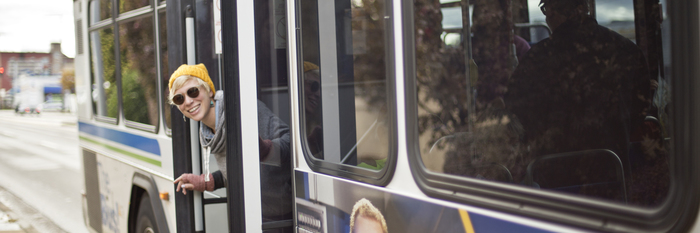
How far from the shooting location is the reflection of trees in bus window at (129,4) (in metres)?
3.87

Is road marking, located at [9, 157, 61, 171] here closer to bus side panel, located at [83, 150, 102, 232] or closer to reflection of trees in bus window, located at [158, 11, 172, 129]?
bus side panel, located at [83, 150, 102, 232]

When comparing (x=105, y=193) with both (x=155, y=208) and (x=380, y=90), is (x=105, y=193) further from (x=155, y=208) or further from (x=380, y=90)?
(x=380, y=90)

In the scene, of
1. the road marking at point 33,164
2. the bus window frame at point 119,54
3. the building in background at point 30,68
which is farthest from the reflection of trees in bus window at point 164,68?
the building in background at point 30,68

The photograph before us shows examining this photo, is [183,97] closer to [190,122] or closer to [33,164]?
[190,122]

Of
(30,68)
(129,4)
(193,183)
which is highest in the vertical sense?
(30,68)

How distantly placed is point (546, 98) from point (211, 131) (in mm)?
1698

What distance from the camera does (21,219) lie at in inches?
307

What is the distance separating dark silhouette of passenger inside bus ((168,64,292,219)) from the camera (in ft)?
8.31

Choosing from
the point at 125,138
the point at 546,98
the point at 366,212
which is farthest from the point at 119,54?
the point at 546,98

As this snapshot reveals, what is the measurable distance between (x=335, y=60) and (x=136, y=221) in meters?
2.67

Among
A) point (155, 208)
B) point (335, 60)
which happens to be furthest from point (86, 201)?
point (335, 60)

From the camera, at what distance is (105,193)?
4.63 m

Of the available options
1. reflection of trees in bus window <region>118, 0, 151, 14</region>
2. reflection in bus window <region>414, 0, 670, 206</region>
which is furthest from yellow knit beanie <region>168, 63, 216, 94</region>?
reflection in bus window <region>414, 0, 670, 206</region>

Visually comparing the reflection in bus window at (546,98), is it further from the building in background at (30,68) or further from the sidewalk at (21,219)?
the building in background at (30,68)
